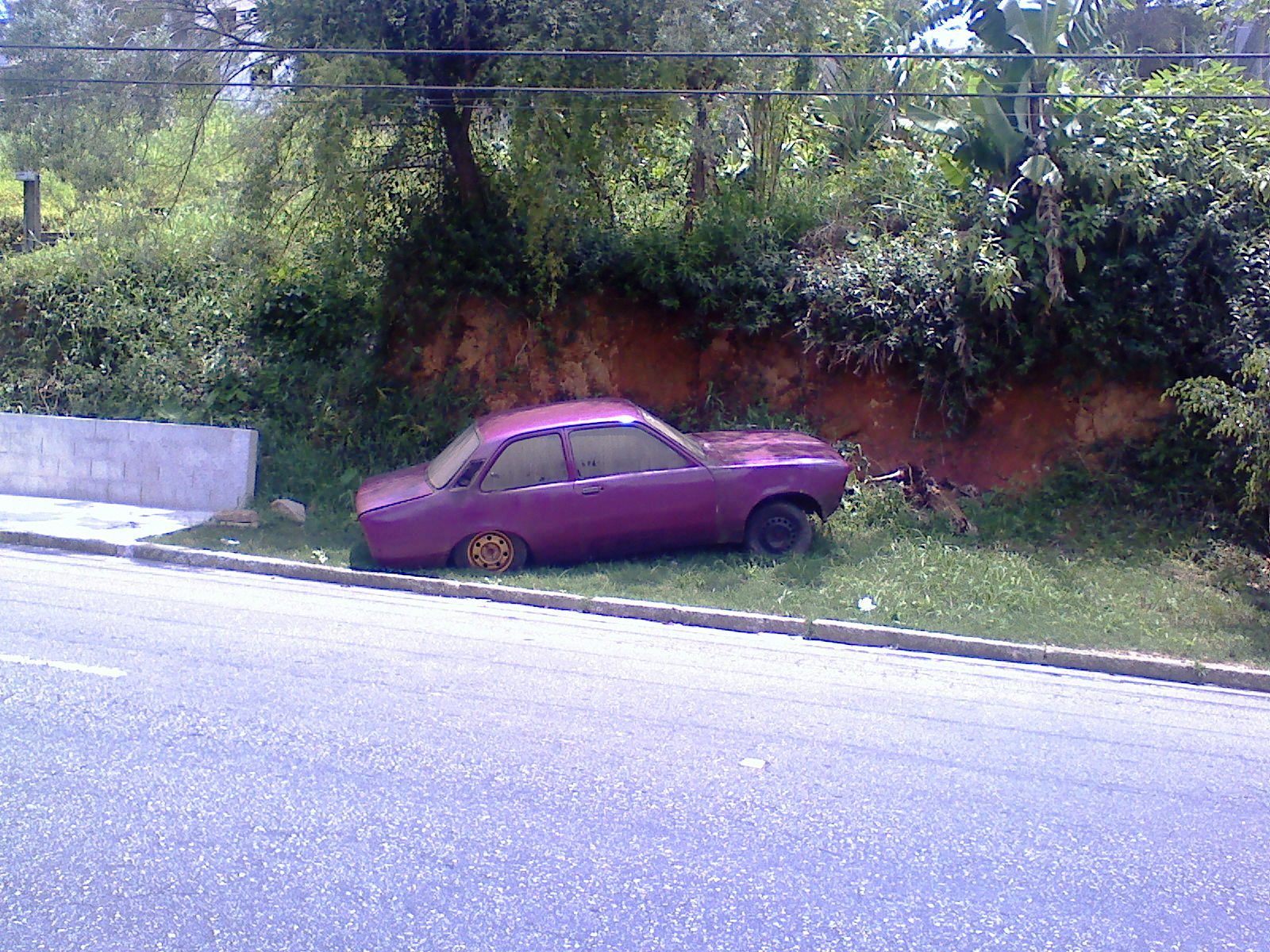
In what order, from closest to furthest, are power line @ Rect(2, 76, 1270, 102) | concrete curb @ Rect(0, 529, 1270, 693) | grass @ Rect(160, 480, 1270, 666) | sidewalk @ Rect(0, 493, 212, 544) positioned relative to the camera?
concrete curb @ Rect(0, 529, 1270, 693) → grass @ Rect(160, 480, 1270, 666) → power line @ Rect(2, 76, 1270, 102) → sidewalk @ Rect(0, 493, 212, 544)

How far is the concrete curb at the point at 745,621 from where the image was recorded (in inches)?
333

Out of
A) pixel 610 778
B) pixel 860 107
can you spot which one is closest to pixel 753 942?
pixel 610 778

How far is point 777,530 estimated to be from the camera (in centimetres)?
1099

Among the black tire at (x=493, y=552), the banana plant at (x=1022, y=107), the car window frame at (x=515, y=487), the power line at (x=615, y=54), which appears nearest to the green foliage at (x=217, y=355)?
the black tire at (x=493, y=552)

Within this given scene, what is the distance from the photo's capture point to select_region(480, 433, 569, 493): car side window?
1093 cm

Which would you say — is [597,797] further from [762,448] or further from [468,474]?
[762,448]

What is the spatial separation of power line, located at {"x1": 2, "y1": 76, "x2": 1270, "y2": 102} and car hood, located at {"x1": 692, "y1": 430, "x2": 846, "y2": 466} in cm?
350

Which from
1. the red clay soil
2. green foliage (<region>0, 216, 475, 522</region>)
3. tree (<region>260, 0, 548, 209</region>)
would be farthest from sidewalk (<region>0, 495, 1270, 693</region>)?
tree (<region>260, 0, 548, 209</region>)

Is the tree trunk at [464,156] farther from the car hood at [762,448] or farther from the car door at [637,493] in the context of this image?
the car door at [637,493]

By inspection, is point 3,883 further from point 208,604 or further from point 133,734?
point 208,604

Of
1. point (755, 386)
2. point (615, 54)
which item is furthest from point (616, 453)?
point (615, 54)

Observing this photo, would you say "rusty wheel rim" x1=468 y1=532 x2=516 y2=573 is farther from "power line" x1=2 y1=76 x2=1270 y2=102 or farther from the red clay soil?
"power line" x1=2 y1=76 x2=1270 y2=102

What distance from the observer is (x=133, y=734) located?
617 cm

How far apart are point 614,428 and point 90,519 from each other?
6.64m
